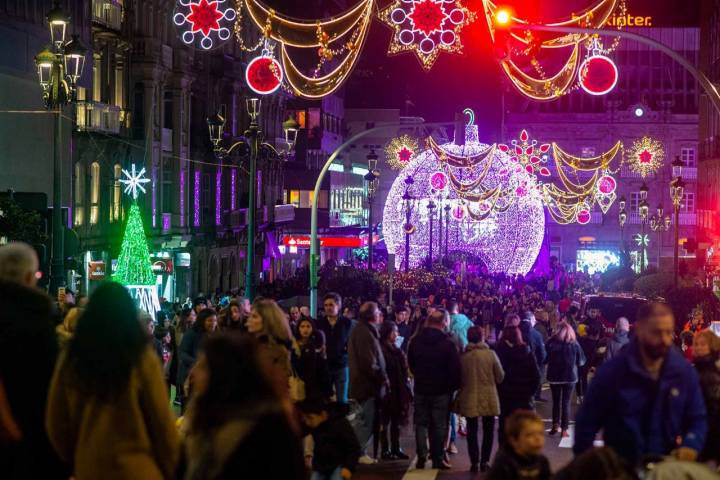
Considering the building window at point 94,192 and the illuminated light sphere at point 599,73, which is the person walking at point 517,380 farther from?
the building window at point 94,192

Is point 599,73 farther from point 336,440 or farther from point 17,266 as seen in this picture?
point 17,266

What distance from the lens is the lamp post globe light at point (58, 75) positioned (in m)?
21.4

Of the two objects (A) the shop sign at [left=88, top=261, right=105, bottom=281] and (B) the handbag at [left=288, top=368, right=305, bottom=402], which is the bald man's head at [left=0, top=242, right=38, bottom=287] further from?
(A) the shop sign at [left=88, top=261, right=105, bottom=281]

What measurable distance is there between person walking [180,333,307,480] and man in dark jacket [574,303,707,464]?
253 cm

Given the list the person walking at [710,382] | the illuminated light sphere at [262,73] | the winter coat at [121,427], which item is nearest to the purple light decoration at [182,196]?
the illuminated light sphere at [262,73]

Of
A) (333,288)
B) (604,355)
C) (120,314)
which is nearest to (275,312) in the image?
(120,314)

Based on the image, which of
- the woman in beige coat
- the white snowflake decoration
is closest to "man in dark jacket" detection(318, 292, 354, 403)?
the woman in beige coat

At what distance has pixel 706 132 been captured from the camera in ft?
207

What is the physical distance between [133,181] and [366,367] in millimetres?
25505

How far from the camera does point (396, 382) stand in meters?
15.3

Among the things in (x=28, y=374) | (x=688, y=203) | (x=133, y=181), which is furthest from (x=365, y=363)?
(x=688, y=203)

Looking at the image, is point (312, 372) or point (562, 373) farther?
point (562, 373)

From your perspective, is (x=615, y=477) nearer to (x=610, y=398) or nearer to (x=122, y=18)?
(x=610, y=398)

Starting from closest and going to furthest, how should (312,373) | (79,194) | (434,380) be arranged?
(312,373) < (434,380) < (79,194)
